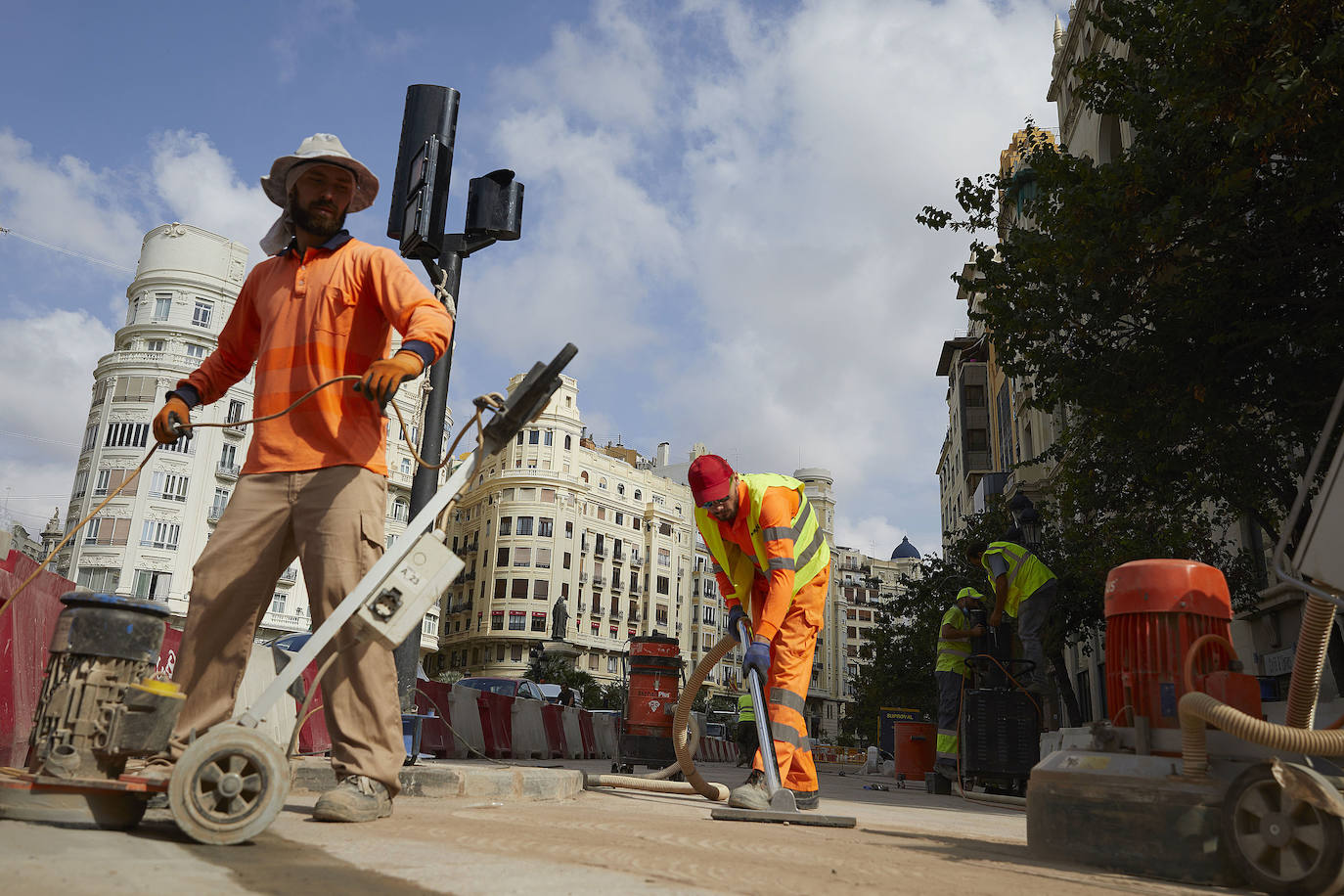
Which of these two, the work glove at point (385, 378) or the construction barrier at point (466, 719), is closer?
the work glove at point (385, 378)

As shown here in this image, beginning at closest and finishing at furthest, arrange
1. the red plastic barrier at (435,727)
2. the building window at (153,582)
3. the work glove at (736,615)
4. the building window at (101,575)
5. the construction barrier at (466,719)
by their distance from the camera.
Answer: the work glove at (736,615) → the red plastic barrier at (435,727) → the construction barrier at (466,719) → the building window at (101,575) → the building window at (153,582)

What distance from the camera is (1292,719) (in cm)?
369

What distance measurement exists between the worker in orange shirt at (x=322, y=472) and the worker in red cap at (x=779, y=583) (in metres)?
1.83

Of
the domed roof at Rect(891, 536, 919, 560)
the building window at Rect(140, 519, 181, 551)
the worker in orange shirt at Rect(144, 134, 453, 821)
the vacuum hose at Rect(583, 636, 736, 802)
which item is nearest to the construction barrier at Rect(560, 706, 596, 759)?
the vacuum hose at Rect(583, 636, 736, 802)

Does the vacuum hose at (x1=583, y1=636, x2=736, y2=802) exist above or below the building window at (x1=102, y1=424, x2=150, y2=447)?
below

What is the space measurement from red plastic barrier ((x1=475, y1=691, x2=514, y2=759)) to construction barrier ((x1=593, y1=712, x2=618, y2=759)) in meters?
5.54

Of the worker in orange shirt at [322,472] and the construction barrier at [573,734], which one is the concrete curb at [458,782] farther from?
the construction barrier at [573,734]

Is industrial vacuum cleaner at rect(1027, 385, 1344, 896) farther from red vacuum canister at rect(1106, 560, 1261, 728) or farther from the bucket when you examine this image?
the bucket

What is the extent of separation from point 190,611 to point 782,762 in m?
2.97

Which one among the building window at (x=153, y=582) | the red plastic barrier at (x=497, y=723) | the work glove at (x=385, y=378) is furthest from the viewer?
the building window at (x=153, y=582)

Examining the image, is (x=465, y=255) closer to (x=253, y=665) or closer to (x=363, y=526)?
(x=363, y=526)

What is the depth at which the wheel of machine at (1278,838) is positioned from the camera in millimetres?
2852

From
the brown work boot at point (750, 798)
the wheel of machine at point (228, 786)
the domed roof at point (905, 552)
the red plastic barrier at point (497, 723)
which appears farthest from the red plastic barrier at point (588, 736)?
the domed roof at point (905, 552)

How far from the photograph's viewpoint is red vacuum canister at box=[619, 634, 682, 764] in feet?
33.6
